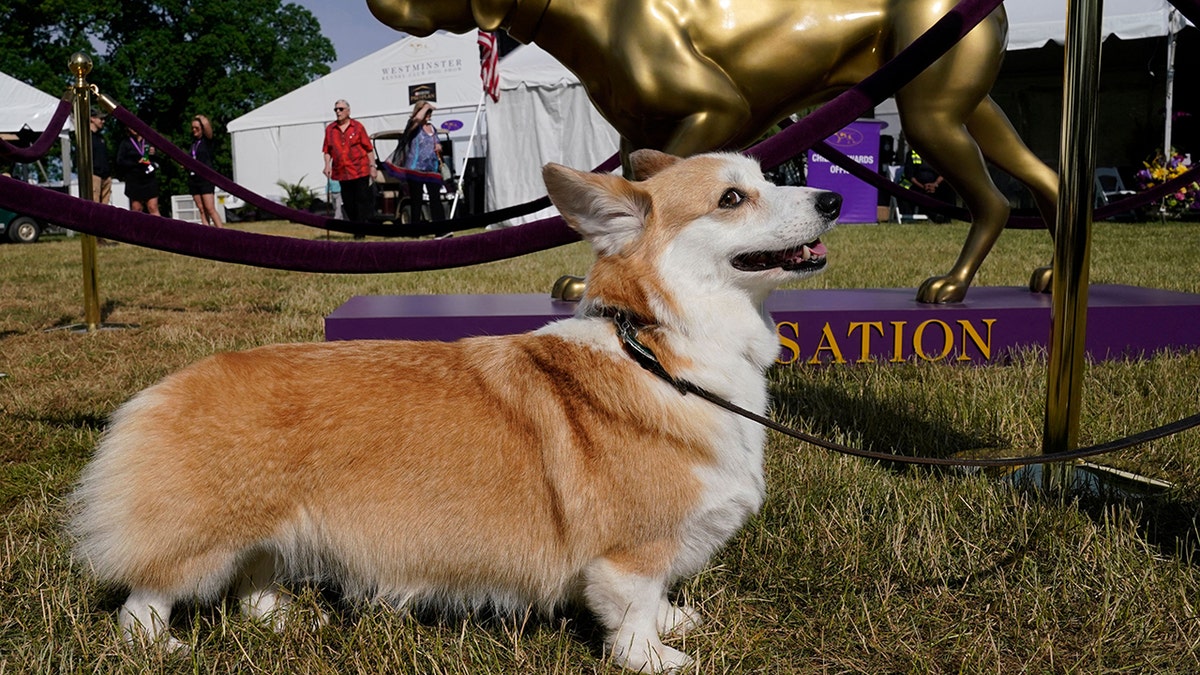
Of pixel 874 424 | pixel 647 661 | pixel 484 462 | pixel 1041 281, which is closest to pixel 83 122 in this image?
pixel 484 462

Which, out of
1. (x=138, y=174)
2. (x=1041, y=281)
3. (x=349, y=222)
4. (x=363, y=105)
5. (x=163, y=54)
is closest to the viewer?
(x=349, y=222)

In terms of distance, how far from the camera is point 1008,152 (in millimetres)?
4027

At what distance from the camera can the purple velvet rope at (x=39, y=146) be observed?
4.56 m

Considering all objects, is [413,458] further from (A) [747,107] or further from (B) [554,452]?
(A) [747,107]

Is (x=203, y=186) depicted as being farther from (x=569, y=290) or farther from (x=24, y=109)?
(x=569, y=290)

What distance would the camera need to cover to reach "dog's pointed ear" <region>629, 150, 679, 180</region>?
98.2 inches

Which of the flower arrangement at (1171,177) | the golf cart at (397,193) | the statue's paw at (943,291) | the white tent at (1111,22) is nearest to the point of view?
the statue's paw at (943,291)

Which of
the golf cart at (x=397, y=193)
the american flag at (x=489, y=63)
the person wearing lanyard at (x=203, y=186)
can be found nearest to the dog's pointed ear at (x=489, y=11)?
the american flag at (x=489, y=63)

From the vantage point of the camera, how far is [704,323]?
1.93 m

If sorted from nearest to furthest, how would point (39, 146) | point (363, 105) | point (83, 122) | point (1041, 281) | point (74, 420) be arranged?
point (74, 420) → point (1041, 281) → point (39, 146) → point (83, 122) → point (363, 105)

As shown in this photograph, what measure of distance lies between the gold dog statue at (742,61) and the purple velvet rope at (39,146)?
2673 mm

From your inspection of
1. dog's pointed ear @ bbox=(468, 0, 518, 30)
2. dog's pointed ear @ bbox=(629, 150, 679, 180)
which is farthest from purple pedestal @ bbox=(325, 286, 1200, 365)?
dog's pointed ear @ bbox=(629, 150, 679, 180)

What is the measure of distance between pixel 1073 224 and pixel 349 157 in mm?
12332

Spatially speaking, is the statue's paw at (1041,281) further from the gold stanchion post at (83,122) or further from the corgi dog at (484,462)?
the gold stanchion post at (83,122)
